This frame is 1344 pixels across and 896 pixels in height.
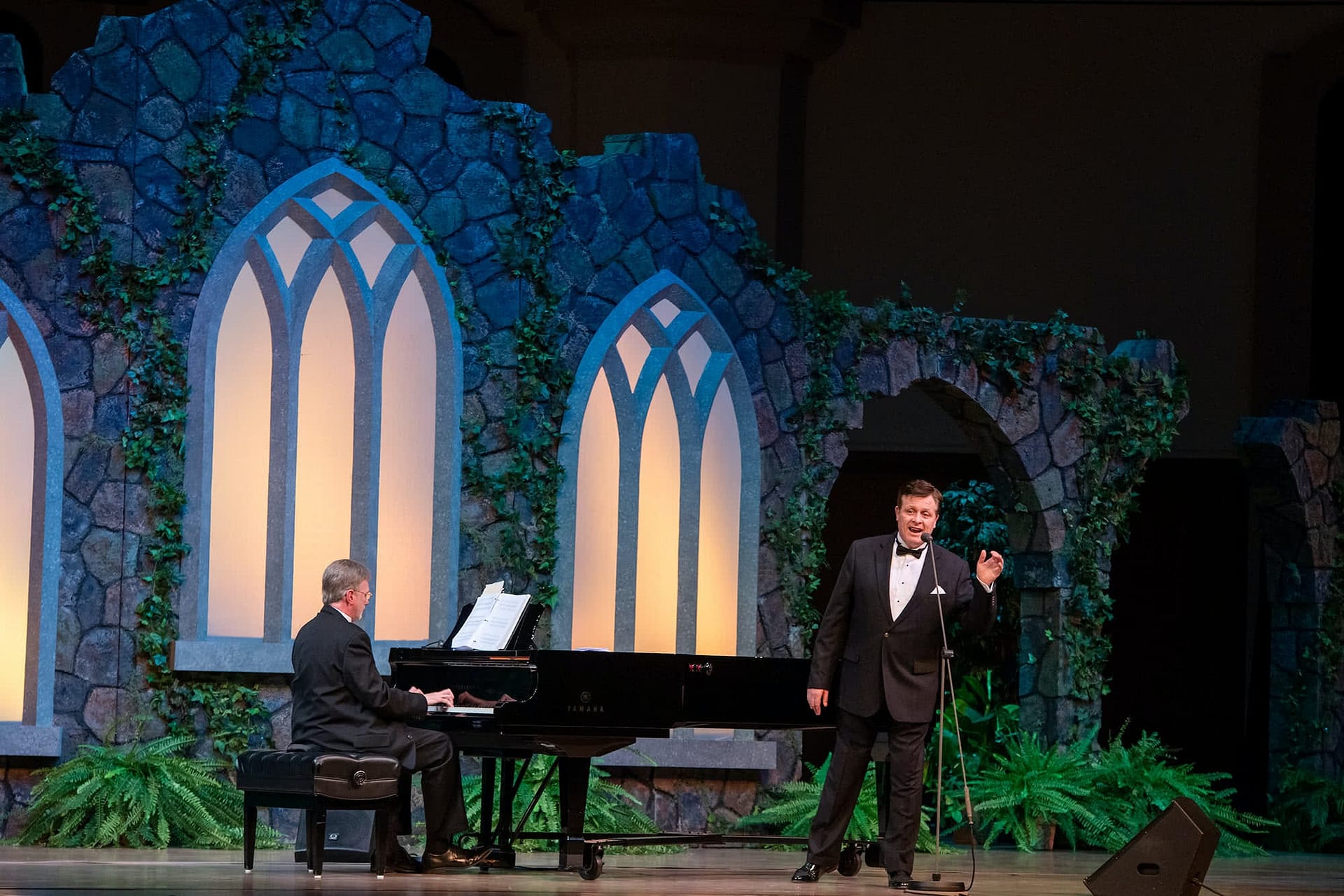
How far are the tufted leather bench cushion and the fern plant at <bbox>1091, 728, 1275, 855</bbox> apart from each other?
4992mm

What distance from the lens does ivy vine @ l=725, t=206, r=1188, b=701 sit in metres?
11.0

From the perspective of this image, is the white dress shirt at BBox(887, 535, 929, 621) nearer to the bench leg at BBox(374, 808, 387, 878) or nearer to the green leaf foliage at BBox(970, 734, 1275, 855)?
the bench leg at BBox(374, 808, 387, 878)

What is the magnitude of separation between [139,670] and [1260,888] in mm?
5610

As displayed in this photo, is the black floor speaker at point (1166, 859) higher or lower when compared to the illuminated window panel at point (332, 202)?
lower

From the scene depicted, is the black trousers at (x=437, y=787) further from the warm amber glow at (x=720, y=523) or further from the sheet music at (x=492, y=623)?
the warm amber glow at (x=720, y=523)

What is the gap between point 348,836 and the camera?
8711mm

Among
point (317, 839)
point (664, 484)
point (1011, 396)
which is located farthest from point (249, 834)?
point (1011, 396)

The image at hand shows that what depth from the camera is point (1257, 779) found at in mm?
15031

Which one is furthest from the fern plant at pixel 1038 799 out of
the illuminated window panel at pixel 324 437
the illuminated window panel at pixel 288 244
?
the illuminated window panel at pixel 288 244

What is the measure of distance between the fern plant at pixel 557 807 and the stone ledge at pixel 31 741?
2.07 metres

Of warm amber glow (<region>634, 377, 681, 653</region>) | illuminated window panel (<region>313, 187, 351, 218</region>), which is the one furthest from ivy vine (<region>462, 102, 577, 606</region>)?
illuminated window panel (<region>313, 187, 351, 218</region>)

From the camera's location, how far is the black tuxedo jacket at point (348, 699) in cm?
795

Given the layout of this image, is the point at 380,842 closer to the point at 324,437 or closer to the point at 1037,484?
the point at 324,437

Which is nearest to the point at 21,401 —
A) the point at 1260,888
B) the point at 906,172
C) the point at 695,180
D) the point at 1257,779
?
the point at 695,180
